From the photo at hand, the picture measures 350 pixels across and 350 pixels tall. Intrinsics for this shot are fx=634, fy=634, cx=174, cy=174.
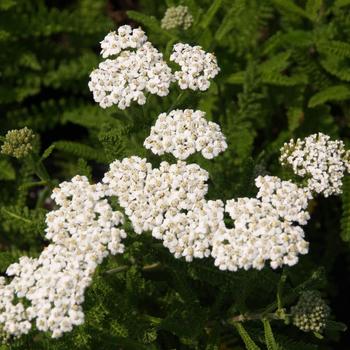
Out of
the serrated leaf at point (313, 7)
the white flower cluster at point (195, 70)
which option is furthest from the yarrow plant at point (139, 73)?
the serrated leaf at point (313, 7)

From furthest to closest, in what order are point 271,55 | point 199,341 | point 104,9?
point 104,9, point 271,55, point 199,341

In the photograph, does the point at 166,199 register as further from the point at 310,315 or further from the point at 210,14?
the point at 210,14

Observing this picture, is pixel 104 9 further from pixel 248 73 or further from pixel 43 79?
pixel 248 73

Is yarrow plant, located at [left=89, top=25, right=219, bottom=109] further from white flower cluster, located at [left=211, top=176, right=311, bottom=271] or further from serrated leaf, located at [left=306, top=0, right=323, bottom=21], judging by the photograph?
serrated leaf, located at [left=306, top=0, right=323, bottom=21]

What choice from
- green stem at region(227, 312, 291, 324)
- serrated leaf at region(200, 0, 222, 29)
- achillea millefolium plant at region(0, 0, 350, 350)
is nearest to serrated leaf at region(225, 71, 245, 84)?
achillea millefolium plant at region(0, 0, 350, 350)

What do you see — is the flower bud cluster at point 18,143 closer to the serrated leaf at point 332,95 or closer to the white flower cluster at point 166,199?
the white flower cluster at point 166,199

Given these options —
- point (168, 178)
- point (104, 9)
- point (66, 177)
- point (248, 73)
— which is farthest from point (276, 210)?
point (104, 9)

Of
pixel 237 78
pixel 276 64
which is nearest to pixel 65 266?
pixel 237 78
